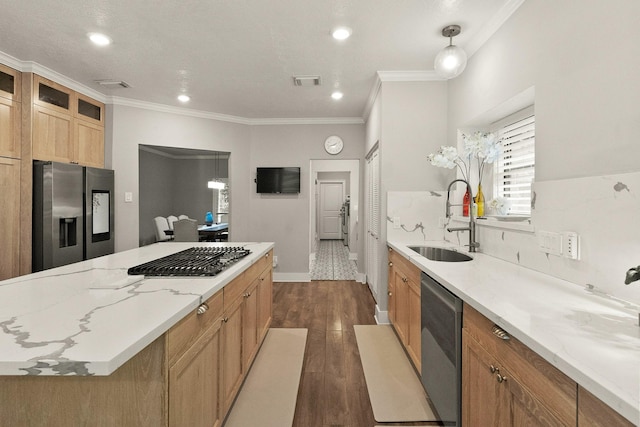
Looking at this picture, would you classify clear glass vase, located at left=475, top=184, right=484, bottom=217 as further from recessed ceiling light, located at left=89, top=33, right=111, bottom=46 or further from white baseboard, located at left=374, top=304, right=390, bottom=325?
recessed ceiling light, located at left=89, top=33, right=111, bottom=46

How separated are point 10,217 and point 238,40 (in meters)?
2.79

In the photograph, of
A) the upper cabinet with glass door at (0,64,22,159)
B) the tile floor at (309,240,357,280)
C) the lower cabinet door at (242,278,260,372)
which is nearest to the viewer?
the lower cabinet door at (242,278,260,372)

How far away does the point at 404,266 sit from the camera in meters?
2.53

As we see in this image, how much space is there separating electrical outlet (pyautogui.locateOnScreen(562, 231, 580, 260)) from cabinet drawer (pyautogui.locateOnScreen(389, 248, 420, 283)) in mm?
838

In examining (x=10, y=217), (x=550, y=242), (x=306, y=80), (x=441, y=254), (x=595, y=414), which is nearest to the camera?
(x=595, y=414)

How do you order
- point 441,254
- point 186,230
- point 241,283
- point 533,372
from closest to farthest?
1. point 533,372
2. point 241,283
3. point 441,254
4. point 186,230

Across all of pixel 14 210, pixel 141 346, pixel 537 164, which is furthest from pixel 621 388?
pixel 14 210

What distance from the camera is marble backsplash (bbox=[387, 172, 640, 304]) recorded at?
122 cm

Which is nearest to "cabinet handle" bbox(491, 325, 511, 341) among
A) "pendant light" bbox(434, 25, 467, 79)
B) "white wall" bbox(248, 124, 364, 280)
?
"pendant light" bbox(434, 25, 467, 79)

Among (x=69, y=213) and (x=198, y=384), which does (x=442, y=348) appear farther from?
(x=69, y=213)

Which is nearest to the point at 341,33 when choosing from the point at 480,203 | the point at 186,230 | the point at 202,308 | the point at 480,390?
the point at 480,203

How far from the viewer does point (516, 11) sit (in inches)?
80.7

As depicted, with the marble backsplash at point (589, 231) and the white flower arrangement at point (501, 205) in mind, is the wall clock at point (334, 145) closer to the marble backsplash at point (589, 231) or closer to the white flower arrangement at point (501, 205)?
the white flower arrangement at point (501, 205)

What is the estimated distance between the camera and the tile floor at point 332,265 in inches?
216
